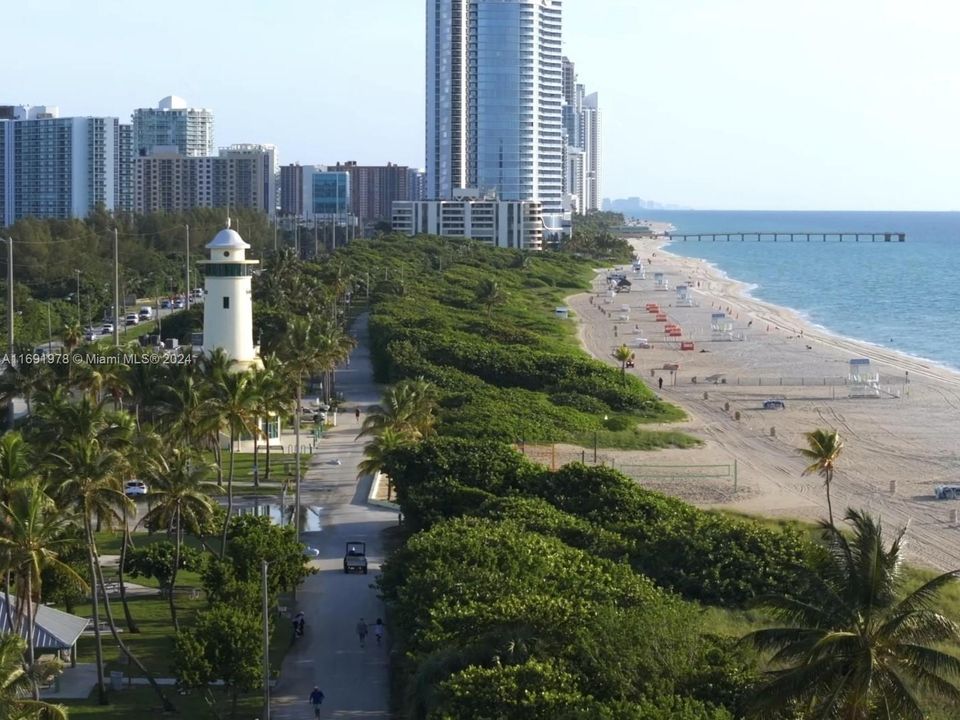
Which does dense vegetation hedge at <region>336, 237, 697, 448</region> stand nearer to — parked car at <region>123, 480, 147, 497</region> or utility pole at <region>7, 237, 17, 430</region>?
parked car at <region>123, 480, 147, 497</region>

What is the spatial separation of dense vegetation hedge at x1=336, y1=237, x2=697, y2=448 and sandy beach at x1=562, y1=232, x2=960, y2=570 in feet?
7.50

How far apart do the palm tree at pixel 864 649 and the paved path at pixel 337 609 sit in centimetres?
908

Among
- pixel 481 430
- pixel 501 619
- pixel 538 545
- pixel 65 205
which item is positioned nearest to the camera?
pixel 501 619

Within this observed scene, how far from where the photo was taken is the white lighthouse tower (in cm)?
5494

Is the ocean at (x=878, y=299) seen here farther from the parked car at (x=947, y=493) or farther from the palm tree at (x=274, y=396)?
the palm tree at (x=274, y=396)

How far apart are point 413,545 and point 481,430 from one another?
2123 centimetres

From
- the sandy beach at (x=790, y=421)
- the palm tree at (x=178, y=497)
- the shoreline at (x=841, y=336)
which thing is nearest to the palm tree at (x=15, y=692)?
the palm tree at (x=178, y=497)

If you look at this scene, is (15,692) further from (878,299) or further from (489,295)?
(878,299)

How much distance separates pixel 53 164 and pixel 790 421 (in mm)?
143144

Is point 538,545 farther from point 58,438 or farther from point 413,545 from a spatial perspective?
point 58,438

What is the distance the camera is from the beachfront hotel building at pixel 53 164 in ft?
600

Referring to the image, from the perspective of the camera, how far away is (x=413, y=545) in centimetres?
2995

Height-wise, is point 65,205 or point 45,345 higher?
point 65,205

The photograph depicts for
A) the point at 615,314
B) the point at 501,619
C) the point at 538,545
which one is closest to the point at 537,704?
the point at 501,619
